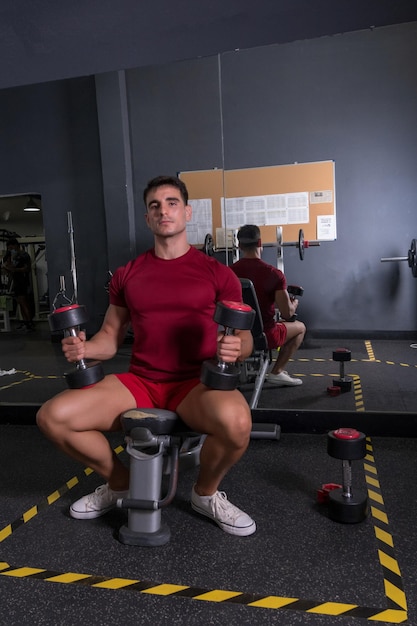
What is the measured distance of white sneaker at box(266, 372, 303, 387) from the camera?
9.45 ft

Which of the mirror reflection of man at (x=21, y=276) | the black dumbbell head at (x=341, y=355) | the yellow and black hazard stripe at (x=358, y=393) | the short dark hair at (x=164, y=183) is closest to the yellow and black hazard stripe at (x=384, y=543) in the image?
the yellow and black hazard stripe at (x=358, y=393)

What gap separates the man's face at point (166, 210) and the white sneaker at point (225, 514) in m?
0.89

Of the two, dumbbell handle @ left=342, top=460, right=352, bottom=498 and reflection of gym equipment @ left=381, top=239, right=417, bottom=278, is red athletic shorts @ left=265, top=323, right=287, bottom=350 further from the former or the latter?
dumbbell handle @ left=342, top=460, right=352, bottom=498

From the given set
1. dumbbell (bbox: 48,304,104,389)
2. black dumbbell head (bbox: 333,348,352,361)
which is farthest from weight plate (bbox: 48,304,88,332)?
black dumbbell head (bbox: 333,348,352,361)

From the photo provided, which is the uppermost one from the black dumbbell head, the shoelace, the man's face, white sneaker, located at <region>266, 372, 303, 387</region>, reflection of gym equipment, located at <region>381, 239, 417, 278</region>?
the man's face

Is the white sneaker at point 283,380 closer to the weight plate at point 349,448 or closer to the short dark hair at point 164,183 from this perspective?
the weight plate at point 349,448

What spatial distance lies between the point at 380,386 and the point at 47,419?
2.00 metres

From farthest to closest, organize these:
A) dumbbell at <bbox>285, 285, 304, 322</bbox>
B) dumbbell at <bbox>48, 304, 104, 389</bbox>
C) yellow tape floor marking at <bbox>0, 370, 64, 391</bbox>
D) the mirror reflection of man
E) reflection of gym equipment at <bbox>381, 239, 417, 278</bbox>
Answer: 1. the mirror reflection of man
2. yellow tape floor marking at <bbox>0, 370, 64, 391</bbox>
3. dumbbell at <bbox>285, 285, 304, 322</bbox>
4. reflection of gym equipment at <bbox>381, 239, 417, 278</bbox>
5. dumbbell at <bbox>48, 304, 104, 389</bbox>

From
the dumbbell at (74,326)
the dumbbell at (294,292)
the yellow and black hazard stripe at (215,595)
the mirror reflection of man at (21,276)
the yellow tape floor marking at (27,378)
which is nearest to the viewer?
the yellow and black hazard stripe at (215,595)

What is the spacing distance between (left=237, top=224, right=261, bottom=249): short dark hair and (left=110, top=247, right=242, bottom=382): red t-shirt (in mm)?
931

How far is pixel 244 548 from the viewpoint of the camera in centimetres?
142

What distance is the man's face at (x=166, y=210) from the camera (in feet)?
5.17

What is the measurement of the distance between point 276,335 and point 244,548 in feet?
4.46

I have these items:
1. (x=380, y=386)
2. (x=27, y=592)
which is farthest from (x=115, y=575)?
(x=380, y=386)
